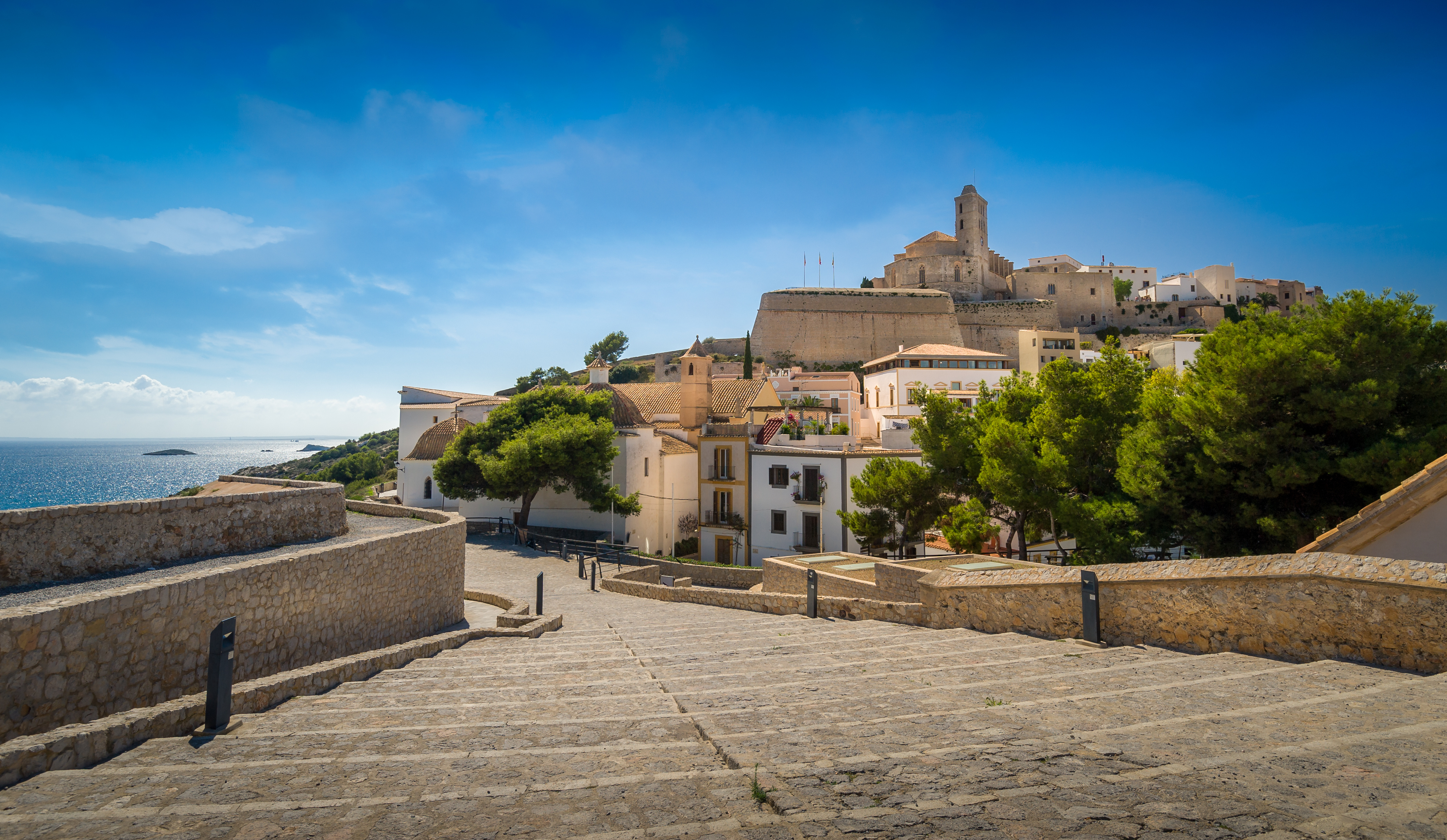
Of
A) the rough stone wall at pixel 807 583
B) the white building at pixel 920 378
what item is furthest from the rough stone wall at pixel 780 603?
the white building at pixel 920 378

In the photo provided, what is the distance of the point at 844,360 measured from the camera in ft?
245

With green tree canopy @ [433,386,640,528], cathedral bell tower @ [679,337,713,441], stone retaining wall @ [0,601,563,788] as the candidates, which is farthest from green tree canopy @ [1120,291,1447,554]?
cathedral bell tower @ [679,337,713,441]

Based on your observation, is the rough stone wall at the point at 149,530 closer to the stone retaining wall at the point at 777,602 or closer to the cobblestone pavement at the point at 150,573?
the cobblestone pavement at the point at 150,573

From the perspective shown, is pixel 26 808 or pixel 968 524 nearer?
pixel 26 808

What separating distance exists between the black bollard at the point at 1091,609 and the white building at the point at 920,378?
33.1m

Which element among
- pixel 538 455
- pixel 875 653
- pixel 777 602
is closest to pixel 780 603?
pixel 777 602

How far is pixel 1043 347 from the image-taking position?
197ft

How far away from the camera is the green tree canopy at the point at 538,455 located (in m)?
25.6

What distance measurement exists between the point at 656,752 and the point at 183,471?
4491 inches

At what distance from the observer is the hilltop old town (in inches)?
126

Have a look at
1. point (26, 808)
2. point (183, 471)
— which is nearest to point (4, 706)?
point (26, 808)

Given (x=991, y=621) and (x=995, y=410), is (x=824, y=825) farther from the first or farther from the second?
(x=995, y=410)

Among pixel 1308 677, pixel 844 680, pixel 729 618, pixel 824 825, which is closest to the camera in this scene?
pixel 824 825

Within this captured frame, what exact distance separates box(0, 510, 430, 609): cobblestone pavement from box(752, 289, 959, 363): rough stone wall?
6516 cm
